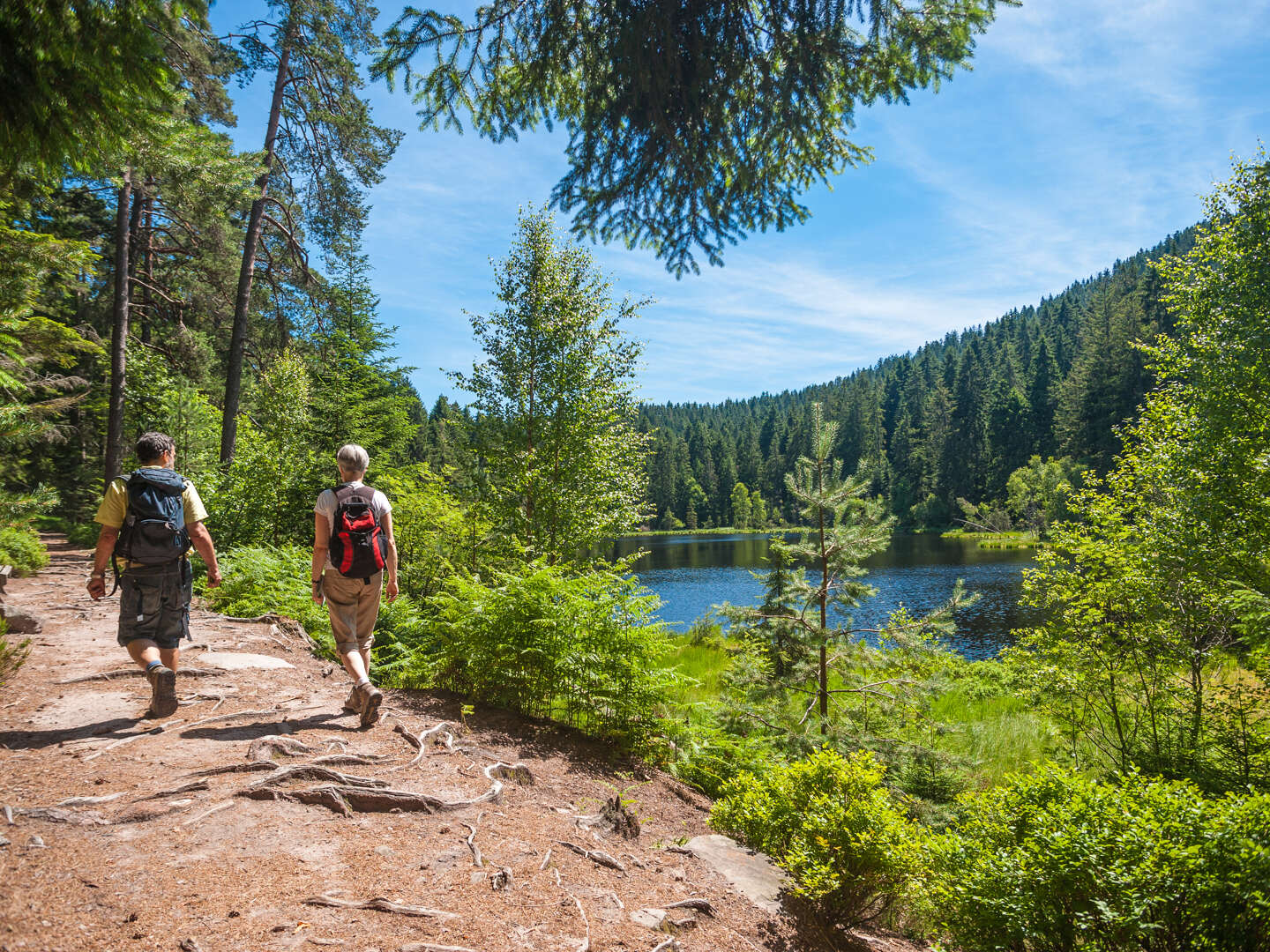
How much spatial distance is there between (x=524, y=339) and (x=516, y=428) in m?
1.72

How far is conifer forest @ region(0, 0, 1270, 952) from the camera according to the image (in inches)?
133

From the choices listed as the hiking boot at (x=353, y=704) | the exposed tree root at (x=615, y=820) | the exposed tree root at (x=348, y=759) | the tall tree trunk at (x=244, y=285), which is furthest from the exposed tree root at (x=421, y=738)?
the tall tree trunk at (x=244, y=285)

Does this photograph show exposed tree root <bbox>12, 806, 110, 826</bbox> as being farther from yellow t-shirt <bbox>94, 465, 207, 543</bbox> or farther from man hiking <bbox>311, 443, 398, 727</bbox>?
yellow t-shirt <bbox>94, 465, 207, 543</bbox>

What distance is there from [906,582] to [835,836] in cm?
3422

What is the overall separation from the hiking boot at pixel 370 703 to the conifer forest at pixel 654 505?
1.29 meters

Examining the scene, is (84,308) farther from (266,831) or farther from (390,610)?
(266,831)

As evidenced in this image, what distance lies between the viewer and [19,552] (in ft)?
36.8

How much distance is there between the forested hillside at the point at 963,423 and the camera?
5606 cm

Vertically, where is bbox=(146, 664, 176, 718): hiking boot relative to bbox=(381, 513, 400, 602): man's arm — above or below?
below

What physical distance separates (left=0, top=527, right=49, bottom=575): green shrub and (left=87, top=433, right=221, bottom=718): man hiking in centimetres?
948

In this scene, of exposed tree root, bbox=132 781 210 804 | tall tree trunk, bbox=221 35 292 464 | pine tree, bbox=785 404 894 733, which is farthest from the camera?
tall tree trunk, bbox=221 35 292 464

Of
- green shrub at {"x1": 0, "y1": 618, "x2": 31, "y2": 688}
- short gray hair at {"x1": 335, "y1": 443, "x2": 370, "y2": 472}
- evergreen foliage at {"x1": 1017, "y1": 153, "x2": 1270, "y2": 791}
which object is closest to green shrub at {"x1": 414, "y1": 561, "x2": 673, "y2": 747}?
short gray hair at {"x1": 335, "y1": 443, "x2": 370, "y2": 472}

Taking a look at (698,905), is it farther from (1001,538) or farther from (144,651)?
(1001,538)

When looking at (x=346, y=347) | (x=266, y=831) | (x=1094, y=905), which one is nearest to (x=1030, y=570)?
(x=1094, y=905)
